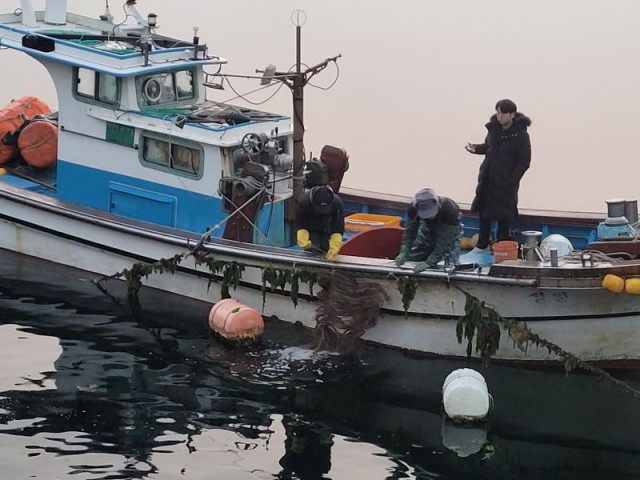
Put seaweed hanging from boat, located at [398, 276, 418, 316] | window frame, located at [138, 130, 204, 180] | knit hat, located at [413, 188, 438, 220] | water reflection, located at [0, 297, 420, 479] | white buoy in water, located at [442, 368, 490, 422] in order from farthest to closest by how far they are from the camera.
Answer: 1. window frame, located at [138, 130, 204, 180]
2. seaweed hanging from boat, located at [398, 276, 418, 316]
3. knit hat, located at [413, 188, 438, 220]
4. white buoy in water, located at [442, 368, 490, 422]
5. water reflection, located at [0, 297, 420, 479]

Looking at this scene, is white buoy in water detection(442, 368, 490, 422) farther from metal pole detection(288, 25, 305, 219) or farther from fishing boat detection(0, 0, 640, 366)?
metal pole detection(288, 25, 305, 219)

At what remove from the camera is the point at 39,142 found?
14578 mm

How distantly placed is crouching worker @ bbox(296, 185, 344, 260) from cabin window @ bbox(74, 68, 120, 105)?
2748 mm

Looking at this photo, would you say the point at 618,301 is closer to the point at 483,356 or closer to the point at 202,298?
the point at 483,356

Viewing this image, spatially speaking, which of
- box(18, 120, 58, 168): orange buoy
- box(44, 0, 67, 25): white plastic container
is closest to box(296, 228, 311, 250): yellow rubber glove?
box(18, 120, 58, 168): orange buoy

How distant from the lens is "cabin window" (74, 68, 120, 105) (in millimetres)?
13641

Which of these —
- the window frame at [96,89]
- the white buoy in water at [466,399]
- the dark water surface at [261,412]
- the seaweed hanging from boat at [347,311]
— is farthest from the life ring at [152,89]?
the white buoy in water at [466,399]

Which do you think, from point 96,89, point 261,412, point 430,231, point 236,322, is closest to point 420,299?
point 430,231

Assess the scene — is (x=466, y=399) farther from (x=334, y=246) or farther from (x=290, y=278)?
(x=290, y=278)

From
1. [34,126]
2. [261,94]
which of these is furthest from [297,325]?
[261,94]

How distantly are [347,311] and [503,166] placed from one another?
2.01m

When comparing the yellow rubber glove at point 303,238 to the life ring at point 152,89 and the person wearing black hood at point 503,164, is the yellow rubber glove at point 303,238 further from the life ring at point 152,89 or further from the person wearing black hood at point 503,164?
the life ring at point 152,89

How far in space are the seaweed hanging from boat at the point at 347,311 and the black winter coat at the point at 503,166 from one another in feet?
4.71

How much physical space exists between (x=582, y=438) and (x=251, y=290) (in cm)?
379
